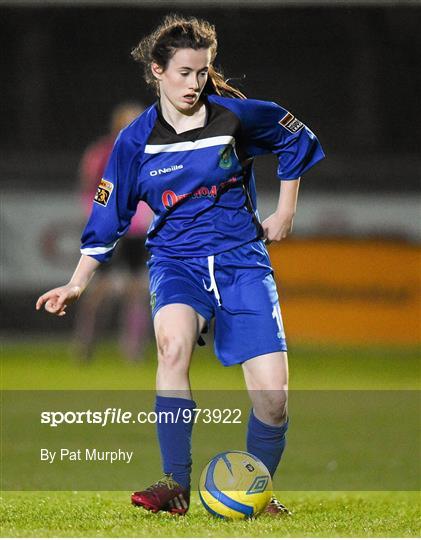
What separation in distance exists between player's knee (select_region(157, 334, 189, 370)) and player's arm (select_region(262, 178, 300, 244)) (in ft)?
2.40

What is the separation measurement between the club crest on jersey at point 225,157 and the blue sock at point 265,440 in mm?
991

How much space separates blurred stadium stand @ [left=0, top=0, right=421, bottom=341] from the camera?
1238cm

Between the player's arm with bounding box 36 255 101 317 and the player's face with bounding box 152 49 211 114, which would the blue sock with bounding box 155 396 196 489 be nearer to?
the player's arm with bounding box 36 255 101 317

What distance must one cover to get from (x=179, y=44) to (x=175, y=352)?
120 cm

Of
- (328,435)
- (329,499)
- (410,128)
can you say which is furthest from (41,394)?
(410,128)

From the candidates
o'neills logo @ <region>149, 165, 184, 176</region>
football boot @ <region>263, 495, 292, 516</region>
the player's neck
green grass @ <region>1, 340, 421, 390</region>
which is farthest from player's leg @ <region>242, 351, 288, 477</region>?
green grass @ <region>1, 340, 421, 390</region>

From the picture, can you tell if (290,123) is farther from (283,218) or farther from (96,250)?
(96,250)

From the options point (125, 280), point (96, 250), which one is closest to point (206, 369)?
point (125, 280)

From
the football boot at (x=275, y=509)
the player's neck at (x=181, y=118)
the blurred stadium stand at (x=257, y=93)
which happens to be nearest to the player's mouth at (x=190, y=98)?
the player's neck at (x=181, y=118)

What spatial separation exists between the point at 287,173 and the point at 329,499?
141 centimetres

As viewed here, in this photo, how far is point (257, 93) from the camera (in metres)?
15.9

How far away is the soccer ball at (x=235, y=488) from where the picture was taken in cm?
461

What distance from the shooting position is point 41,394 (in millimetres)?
8664

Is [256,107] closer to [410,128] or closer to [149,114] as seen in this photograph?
[149,114]
